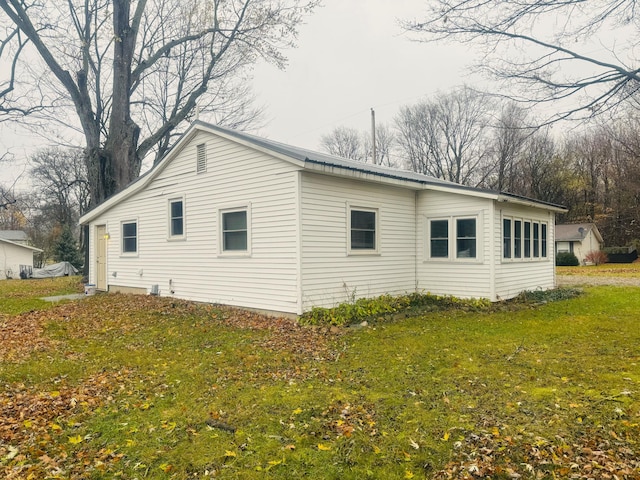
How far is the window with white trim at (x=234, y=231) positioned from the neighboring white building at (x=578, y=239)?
1264 inches

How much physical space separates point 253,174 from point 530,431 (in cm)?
781

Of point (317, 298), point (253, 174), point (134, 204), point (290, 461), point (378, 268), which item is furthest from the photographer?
point (134, 204)

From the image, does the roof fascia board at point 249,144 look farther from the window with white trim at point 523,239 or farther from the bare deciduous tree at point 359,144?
the bare deciduous tree at point 359,144

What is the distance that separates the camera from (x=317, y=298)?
927 centimetres

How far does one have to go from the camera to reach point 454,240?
11.4 metres

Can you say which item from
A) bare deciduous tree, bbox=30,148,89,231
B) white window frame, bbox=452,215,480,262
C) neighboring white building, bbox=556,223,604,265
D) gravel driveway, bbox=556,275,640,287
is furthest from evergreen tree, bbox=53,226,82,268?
neighboring white building, bbox=556,223,604,265

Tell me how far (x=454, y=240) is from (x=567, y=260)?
25.6m

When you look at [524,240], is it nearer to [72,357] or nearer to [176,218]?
[176,218]

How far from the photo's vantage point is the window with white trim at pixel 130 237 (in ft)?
46.5

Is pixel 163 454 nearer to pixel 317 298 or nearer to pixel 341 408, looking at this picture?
pixel 341 408

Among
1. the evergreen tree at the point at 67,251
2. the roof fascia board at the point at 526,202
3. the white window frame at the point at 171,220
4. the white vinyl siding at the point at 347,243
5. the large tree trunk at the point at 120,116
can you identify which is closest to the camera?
the white vinyl siding at the point at 347,243

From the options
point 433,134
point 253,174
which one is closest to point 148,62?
point 253,174

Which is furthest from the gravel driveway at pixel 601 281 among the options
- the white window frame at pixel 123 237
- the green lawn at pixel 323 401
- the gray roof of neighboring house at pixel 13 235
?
the gray roof of neighboring house at pixel 13 235

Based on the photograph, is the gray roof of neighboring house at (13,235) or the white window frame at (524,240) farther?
the gray roof of neighboring house at (13,235)
